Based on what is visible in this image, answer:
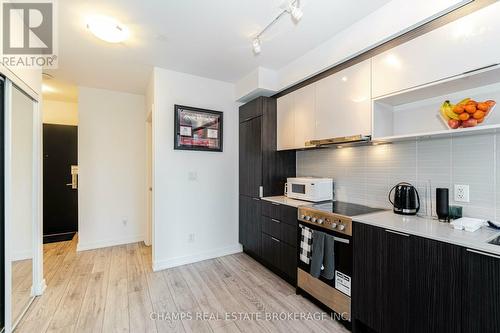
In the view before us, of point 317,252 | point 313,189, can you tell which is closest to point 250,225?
point 313,189

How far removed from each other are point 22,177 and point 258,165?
7.86 ft

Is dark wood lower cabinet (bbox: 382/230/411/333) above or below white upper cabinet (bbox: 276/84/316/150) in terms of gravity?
below

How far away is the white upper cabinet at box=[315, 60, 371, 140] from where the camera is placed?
2.01 m

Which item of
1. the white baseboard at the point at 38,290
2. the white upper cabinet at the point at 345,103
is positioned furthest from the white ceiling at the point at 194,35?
the white baseboard at the point at 38,290

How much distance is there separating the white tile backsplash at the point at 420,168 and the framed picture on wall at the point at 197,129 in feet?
4.87

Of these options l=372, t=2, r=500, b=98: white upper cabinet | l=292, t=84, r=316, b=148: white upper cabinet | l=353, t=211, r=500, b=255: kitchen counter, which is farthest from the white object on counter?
l=292, t=84, r=316, b=148: white upper cabinet

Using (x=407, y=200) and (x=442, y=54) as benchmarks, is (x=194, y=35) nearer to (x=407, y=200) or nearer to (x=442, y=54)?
(x=442, y=54)

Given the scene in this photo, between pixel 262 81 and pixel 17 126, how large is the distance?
249 cm

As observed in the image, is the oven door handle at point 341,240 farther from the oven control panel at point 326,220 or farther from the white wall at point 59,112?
the white wall at point 59,112

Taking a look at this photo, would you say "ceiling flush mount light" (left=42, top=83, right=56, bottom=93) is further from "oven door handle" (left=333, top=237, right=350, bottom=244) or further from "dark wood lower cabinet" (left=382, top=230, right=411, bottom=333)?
"dark wood lower cabinet" (left=382, top=230, right=411, bottom=333)

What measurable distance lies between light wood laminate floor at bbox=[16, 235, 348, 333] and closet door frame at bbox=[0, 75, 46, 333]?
18 cm

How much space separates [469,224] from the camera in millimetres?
1453

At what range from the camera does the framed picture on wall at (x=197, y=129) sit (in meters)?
3.05

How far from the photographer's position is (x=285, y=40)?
7.54 ft
